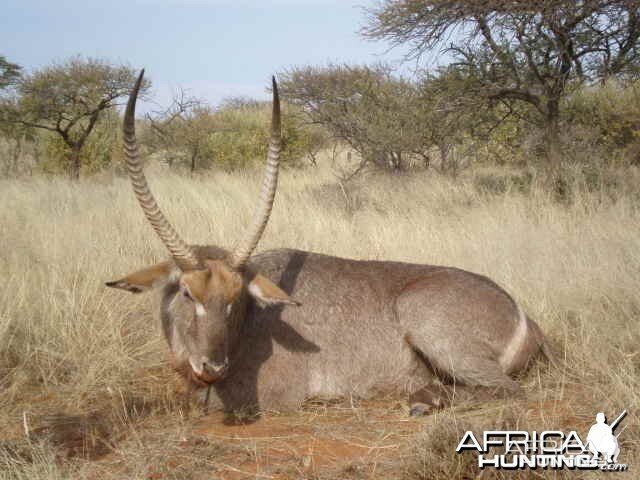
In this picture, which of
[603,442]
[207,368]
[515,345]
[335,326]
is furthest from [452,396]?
[207,368]

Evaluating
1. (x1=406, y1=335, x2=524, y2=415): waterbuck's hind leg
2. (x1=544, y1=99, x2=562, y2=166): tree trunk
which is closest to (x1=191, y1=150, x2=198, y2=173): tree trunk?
(x1=544, y1=99, x2=562, y2=166): tree trunk

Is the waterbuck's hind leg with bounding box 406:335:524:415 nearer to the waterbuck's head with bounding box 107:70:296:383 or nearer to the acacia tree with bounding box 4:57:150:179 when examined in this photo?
the waterbuck's head with bounding box 107:70:296:383

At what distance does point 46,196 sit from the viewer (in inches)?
456

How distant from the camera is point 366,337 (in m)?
4.72

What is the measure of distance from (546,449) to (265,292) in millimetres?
1887

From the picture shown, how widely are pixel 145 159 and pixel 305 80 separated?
5.57m

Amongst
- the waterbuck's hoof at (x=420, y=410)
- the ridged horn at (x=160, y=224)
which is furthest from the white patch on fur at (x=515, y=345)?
the ridged horn at (x=160, y=224)

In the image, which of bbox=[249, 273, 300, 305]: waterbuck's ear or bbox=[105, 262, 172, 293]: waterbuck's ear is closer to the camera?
bbox=[105, 262, 172, 293]: waterbuck's ear

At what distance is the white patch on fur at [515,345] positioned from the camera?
4.60 meters

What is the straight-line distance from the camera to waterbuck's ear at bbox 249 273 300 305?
14.0 ft

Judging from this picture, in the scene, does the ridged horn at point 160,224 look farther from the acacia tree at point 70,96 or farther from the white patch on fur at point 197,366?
the acacia tree at point 70,96

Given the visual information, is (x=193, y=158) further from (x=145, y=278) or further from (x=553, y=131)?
(x=145, y=278)

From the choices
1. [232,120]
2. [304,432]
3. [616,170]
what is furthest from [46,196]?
[232,120]

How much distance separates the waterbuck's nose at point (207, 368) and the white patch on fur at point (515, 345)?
1.95m
